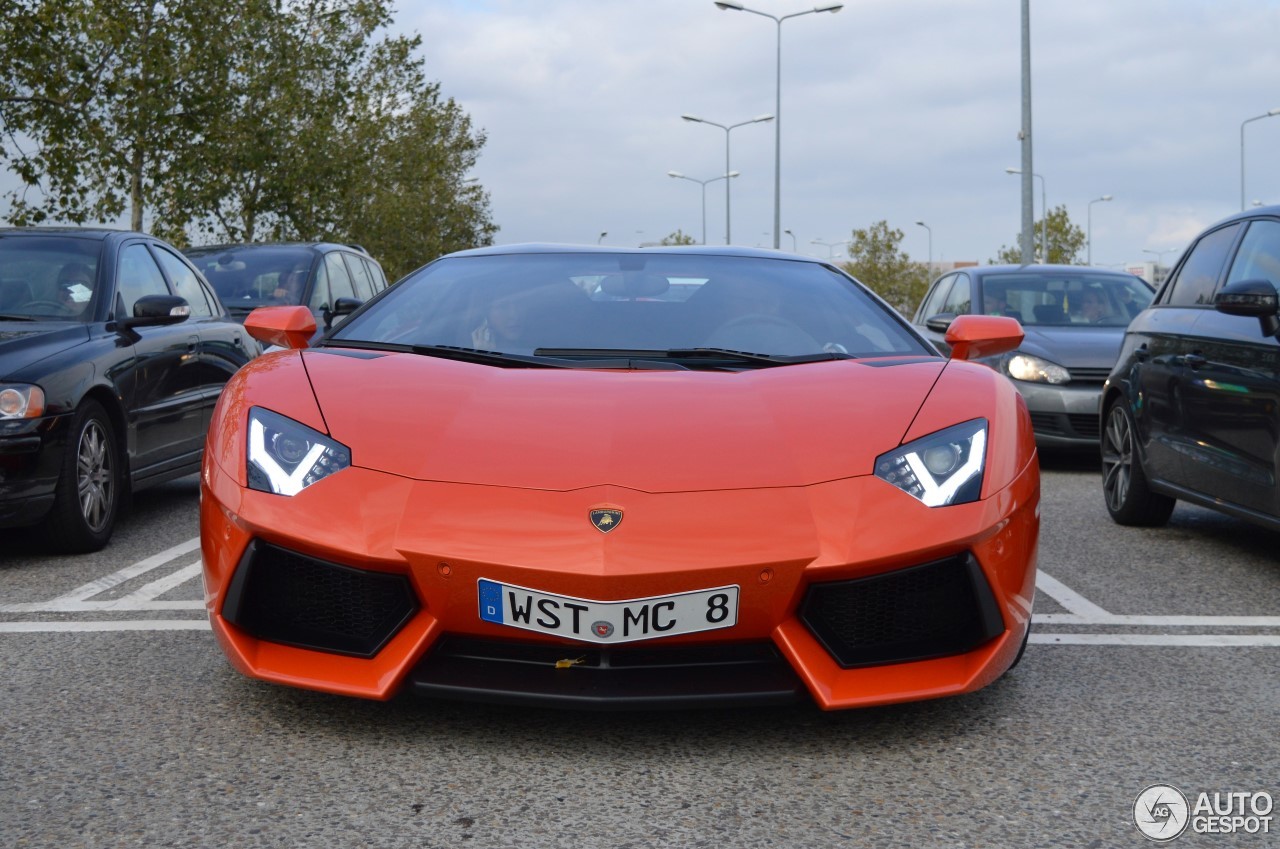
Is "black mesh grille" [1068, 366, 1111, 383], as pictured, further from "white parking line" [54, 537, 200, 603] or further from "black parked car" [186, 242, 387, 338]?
"white parking line" [54, 537, 200, 603]

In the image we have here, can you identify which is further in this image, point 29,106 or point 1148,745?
point 29,106

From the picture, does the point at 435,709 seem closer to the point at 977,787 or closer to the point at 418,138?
the point at 977,787

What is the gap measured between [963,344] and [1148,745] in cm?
152

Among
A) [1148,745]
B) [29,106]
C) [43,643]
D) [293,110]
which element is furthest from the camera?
[293,110]

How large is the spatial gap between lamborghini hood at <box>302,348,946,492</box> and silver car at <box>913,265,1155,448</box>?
212 inches

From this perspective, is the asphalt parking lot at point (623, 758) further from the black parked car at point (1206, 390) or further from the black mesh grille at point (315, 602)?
the black parked car at point (1206, 390)

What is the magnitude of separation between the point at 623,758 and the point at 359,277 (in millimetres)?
10858

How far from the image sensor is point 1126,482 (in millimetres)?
7035

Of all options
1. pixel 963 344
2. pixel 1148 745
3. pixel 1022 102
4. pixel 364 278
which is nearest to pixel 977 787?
pixel 1148 745

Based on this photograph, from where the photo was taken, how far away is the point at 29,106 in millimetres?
19906

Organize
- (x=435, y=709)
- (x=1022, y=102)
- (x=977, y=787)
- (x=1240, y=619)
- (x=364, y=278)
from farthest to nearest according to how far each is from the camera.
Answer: (x=1022, y=102) → (x=364, y=278) → (x=1240, y=619) → (x=435, y=709) → (x=977, y=787)

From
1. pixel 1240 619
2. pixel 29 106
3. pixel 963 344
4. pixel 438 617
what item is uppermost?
pixel 29 106

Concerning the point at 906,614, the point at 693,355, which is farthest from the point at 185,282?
the point at 906,614

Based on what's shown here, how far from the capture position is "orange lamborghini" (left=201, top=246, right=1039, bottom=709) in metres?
3.10
